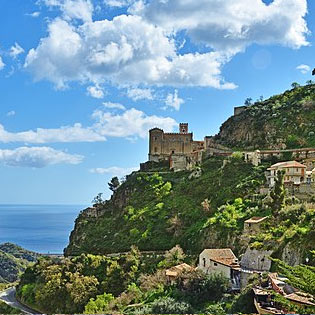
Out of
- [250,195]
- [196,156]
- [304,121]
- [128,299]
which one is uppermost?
[304,121]

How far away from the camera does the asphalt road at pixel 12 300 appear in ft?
160

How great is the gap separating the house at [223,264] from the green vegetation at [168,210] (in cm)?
514

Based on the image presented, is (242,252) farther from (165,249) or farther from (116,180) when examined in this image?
(116,180)

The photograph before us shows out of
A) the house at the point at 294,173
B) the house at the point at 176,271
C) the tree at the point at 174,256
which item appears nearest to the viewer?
the house at the point at 176,271

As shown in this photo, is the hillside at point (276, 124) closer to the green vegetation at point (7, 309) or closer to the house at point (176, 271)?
the house at point (176, 271)

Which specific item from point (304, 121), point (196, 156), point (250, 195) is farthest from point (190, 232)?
point (304, 121)

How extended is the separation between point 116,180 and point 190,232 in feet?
106

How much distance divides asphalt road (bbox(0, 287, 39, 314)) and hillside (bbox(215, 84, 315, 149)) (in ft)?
112

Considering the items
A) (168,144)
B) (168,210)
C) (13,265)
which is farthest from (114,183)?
(13,265)

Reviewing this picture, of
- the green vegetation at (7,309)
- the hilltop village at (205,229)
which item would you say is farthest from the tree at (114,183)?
the green vegetation at (7,309)

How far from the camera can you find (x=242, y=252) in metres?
39.8

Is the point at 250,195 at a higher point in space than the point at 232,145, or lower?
lower

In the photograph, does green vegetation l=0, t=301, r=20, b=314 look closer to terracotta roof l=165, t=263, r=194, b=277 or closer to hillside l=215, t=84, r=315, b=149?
terracotta roof l=165, t=263, r=194, b=277

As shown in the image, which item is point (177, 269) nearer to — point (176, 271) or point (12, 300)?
point (176, 271)
